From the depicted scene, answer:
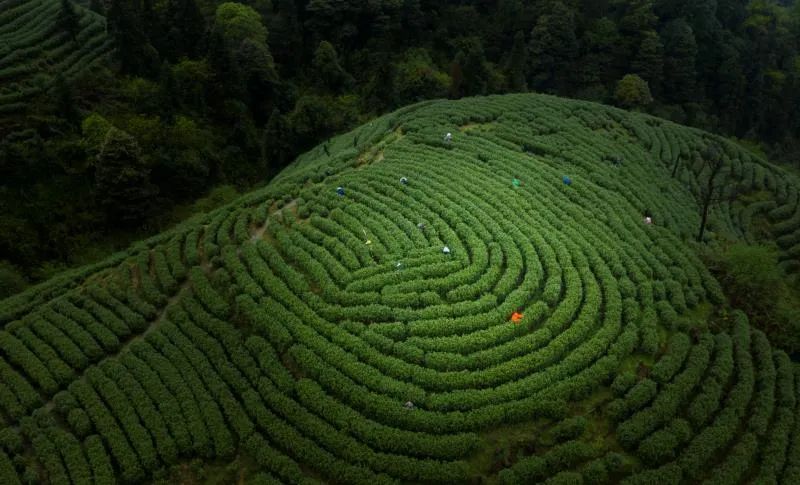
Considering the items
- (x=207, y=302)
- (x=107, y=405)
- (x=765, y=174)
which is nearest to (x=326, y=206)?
(x=207, y=302)

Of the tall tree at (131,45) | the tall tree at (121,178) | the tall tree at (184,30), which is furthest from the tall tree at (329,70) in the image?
the tall tree at (121,178)

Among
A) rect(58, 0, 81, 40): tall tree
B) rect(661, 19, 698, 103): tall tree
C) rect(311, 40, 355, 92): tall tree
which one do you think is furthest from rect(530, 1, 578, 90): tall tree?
rect(58, 0, 81, 40): tall tree

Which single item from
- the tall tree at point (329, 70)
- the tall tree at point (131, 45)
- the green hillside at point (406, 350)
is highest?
the tall tree at point (131, 45)

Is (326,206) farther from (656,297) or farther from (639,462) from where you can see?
(639,462)

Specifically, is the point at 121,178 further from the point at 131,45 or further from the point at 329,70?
the point at 329,70

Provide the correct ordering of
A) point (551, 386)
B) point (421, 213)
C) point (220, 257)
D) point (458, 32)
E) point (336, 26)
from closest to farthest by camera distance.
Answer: point (551, 386), point (220, 257), point (421, 213), point (336, 26), point (458, 32)

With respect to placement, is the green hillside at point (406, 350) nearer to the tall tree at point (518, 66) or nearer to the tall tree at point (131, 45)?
the tall tree at point (131, 45)

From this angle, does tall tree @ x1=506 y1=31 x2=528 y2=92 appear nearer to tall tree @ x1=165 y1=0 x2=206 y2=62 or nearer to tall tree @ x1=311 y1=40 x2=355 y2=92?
tall tree @ x1=311 y1=40 x2=355 y2=92
